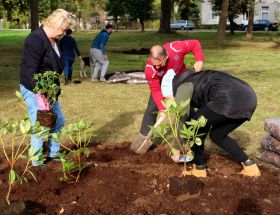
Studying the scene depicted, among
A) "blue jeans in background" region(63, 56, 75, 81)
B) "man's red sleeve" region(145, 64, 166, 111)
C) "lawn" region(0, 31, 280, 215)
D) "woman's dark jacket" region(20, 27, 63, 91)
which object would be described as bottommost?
"lawn" region(0, 31, 280, 215)

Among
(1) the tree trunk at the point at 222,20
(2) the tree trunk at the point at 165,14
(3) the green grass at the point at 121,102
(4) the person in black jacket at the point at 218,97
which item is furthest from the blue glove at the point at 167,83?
(2) the tree trunk at the point at 165,14

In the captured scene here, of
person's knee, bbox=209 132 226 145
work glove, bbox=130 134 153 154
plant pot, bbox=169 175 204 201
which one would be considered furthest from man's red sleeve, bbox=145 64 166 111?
plant pot, bbox=169 175 204 201

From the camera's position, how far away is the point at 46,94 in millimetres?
5094

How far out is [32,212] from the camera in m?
3.96

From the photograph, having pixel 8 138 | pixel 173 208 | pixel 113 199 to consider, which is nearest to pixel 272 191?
pixel 173 208

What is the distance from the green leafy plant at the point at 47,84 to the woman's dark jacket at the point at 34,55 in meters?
0.11

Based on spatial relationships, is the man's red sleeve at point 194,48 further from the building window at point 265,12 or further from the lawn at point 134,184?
the building window at point 265,12

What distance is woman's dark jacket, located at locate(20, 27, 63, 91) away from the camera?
4996 mm

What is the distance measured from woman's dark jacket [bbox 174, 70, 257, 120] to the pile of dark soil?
29.5 inches

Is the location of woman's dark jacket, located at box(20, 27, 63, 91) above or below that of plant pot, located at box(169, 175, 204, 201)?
above

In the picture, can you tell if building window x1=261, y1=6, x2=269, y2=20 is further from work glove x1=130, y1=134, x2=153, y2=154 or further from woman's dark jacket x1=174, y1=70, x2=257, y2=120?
woman's dark jacket x1=174, y1=70, x2=257, y2=120

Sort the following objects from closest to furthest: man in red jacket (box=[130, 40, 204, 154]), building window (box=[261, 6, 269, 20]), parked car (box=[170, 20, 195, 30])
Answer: man in red jacket (box=[130, 40, 204, 154]) < parked car (box=[170, 20, 195, 30]) < building window (box=[261, 6, 269, 20])

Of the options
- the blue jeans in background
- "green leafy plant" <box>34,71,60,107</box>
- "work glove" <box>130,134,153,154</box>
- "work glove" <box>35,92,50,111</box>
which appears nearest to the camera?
"green leafy plant" <box>34,71,60,107</box>

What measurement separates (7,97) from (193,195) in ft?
25.3
